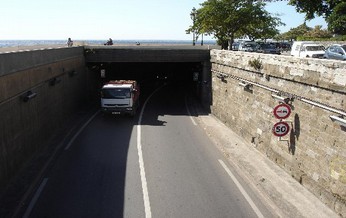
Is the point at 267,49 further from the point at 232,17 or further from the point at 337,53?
the point at 337,53

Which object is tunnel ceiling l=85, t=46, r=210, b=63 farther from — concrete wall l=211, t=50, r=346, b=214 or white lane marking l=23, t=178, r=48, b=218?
white lane marking l=23, t=178, r=48, b=218

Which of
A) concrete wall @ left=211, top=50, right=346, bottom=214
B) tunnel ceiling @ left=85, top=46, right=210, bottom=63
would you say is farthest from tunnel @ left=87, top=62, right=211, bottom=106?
concrete wall @ left=211, top=50, right=346, bottom=214

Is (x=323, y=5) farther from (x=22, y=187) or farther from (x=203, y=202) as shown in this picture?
(x=22, y=187)

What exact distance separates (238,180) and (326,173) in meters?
3.59

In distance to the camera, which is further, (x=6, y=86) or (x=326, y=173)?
(x=6, y=86)

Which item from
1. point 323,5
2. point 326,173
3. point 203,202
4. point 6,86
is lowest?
point 203,202

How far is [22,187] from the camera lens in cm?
1370

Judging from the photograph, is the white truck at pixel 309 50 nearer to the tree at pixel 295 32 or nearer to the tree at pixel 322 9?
the tree at pixel 322 9

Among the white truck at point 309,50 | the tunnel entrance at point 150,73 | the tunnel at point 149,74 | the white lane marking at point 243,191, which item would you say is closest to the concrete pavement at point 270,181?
the white lane marking at point 243,191

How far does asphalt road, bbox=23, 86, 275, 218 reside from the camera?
12.0 metres

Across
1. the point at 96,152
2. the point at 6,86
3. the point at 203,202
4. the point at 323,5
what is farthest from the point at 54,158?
the point at 323,5

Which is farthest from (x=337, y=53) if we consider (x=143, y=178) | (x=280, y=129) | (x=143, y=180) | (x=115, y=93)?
(x=115, y=93)

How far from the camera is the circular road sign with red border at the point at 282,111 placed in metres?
14.4

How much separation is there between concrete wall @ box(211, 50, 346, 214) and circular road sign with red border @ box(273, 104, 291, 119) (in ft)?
1.47
